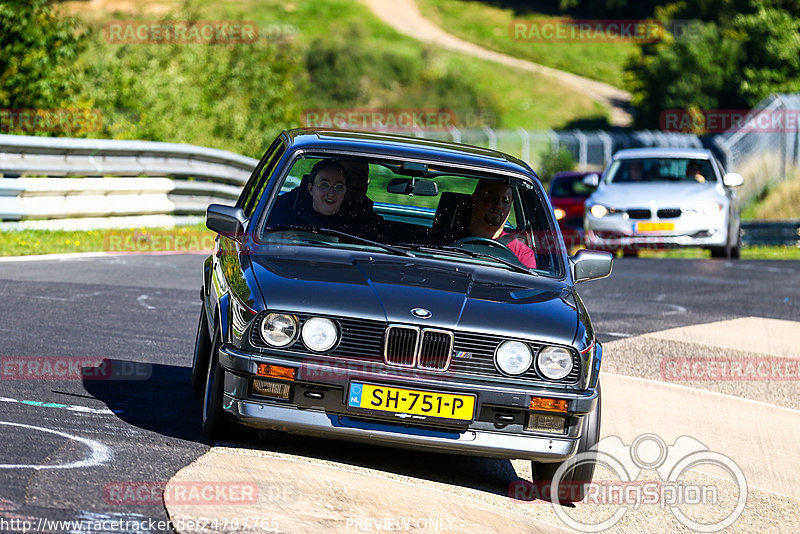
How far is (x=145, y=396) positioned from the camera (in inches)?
278

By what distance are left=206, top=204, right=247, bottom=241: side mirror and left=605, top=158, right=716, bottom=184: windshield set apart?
1342 centimetres

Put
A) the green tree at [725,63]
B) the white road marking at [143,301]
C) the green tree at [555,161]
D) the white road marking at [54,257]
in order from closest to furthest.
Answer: the white road marking at [143,301] < the white road marking at [54,257] < the green tree at [555,161] < the green tree at [725,63]

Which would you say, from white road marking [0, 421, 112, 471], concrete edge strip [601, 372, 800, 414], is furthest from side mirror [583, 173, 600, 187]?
white road marking [0, 421, 112, 471]

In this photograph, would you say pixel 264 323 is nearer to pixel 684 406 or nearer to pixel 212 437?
pixel 212 437

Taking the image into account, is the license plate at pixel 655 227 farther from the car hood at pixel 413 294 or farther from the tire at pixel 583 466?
the tire at pixel 583 466

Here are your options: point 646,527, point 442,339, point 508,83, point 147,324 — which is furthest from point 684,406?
point 508,83

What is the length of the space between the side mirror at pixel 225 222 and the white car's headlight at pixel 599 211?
12.5m

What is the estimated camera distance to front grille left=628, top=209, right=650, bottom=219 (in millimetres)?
18203

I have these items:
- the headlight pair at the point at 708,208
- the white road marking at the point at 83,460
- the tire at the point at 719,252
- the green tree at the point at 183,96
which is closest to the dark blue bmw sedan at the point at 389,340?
the white road marking at the point at 83,460

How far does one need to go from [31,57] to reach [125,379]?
1377cm

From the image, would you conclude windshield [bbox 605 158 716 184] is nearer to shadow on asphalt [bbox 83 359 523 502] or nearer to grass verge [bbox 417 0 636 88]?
shadow on asphalt [bbox 83 359 523 502]

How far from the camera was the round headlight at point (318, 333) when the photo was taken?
18.3 ft

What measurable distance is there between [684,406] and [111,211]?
9.59 metres

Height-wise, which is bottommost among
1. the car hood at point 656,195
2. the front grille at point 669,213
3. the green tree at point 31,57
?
the front grille at point 669,213
